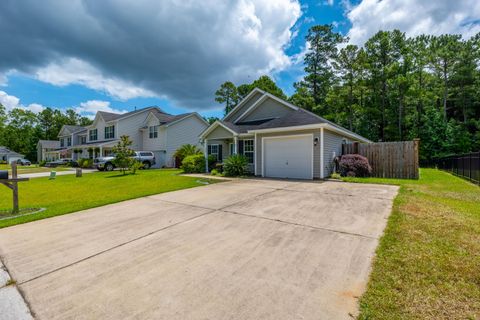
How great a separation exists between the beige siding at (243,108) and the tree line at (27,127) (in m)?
60.5

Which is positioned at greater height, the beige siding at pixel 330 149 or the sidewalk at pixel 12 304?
the beige siding at pixel 330 149

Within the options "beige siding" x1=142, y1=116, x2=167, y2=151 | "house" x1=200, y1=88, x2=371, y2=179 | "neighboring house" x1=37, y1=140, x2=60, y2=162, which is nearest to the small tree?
"house" x1=200, y1=88, x2=371, y2=179

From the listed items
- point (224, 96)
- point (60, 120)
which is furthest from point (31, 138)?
point (224, 96)

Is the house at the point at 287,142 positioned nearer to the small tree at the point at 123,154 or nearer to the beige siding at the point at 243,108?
the beige siding at the point at 243,108

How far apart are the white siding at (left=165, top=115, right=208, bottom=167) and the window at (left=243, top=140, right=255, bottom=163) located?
10.5 meters

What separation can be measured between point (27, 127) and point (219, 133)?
69699 millimetres

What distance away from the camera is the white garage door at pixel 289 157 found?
37.2 ft

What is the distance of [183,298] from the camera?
2.17 meters

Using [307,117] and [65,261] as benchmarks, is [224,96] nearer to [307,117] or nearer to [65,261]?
[307,117]

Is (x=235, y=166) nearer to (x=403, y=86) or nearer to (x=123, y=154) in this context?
(x=123, y=154)

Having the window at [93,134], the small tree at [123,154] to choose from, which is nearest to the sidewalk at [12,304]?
the small tree at [123,154]

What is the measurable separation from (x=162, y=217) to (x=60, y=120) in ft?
236

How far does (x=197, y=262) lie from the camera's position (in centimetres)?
292

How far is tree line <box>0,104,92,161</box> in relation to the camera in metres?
54.3
